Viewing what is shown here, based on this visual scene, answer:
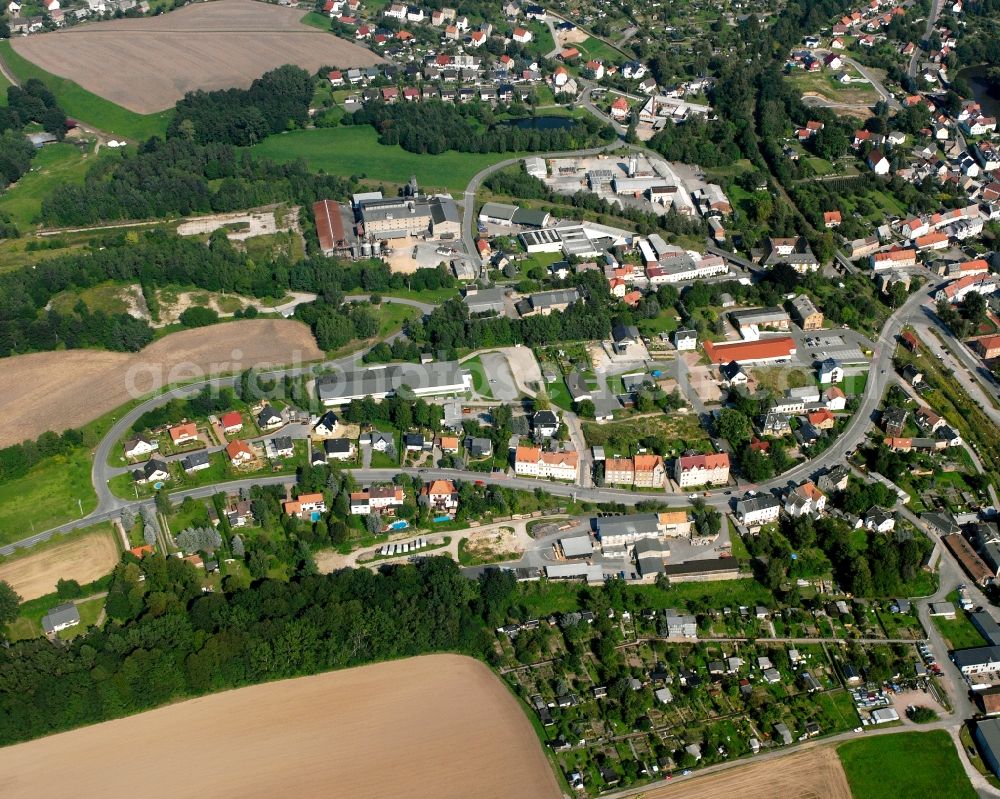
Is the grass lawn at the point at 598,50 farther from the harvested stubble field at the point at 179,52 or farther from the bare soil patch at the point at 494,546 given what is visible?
the bare soil patch at the point at 494,546

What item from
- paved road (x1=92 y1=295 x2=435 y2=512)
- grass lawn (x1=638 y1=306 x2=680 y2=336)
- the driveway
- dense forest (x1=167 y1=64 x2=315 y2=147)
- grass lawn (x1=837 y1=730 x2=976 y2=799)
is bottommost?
grass lawn (x1=837 y1=730 x2=976 y2=799)

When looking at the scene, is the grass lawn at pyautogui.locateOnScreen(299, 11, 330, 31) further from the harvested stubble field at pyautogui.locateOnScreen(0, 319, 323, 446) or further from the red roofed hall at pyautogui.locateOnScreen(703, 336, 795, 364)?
the red roofed hall at pyautogui.locateOnScreen(703, 336, 795, 364)

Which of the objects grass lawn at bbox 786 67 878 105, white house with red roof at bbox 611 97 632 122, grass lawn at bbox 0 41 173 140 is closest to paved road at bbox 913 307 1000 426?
white house with red roof at bbox 611 97 632 122

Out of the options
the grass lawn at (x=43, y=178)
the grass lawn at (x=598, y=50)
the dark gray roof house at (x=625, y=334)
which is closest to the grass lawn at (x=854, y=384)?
the dark gray roof house at (x=625, y=334)

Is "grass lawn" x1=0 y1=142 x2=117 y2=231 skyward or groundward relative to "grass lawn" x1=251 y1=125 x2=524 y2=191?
skyward

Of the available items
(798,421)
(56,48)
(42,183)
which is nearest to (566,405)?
(798,421)

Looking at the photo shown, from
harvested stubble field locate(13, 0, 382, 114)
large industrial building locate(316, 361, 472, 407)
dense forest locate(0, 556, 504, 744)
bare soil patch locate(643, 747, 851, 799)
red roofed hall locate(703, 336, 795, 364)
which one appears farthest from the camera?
harvested stubble field locate(13, 0, 382, 114)

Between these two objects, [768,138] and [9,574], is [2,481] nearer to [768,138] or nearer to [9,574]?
[9,574]

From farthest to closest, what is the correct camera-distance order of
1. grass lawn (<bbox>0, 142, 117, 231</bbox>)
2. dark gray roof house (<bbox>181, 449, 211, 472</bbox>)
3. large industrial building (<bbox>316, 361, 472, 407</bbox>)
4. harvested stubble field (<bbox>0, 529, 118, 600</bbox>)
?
grass lawn (<bbox>0, 142, 117, 231</bbox>), large industrial building (<bbox>316, 361, 472, 407</bbox>), dark gray roof house (<bbox>181, 449, 211, 472</bbox>), harvested stubble field (<bbox>0, 529, 118, 600</bbox>)
